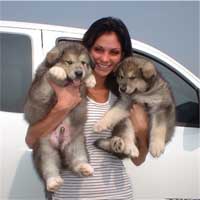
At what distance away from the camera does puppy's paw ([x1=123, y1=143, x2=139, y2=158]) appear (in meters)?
3.02

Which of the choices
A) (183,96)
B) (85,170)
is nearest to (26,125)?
(85,170)

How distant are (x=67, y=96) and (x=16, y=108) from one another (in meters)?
0.83

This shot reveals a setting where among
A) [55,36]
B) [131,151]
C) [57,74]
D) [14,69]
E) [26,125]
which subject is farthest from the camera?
[55,36]

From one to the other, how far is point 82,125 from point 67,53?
1.68ft

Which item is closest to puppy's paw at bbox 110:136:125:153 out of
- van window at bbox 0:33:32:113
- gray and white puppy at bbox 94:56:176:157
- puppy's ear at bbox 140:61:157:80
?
gray and white puppy at bbox 94:56:176:157

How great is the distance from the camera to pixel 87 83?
295cm

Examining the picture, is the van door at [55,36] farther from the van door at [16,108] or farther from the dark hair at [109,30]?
the dark hair at [109,30]

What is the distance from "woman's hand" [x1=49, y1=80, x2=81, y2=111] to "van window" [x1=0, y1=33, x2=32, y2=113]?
0.74 m

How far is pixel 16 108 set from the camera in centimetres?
358

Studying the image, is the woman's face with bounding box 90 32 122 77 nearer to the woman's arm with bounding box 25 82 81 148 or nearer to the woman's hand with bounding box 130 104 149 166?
the woman's arm with bounding box 25 82 81 148

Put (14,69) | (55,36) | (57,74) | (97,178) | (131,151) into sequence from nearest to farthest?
(97,178)
(57,74)
(131,151)
(14,69)
(55,36)

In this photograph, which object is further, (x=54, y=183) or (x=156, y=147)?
(x=156, y=147)

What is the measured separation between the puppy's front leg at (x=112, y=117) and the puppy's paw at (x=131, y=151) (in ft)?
0.57

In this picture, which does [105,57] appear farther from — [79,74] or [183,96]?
[183,96]
